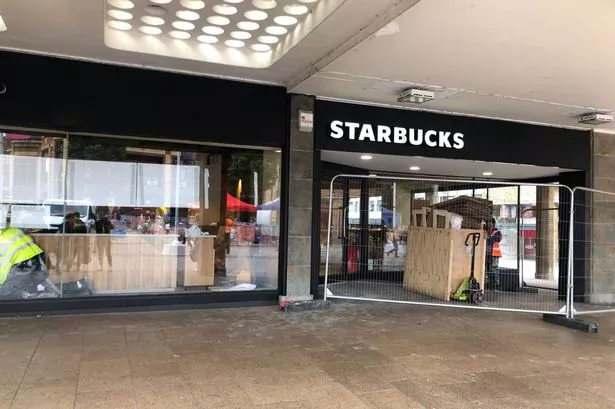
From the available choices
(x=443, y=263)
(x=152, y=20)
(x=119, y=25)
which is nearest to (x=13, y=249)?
(x=119, y=25)

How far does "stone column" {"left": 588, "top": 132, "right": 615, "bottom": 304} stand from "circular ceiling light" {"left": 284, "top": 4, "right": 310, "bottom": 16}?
22.5ft

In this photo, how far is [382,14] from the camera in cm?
476

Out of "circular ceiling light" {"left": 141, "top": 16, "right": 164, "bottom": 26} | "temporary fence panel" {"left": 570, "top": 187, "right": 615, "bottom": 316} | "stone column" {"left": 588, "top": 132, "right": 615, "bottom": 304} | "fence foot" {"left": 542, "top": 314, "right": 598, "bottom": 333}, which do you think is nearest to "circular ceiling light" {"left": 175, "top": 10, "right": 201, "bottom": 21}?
"circular ceiling light" {"left": 141, "top": 16, "right": 164, "bottom": 26}

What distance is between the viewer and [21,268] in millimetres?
6777

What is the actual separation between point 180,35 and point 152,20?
532mm

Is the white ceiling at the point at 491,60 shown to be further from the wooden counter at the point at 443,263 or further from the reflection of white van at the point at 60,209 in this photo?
the reflection of white van at the point at 60,209

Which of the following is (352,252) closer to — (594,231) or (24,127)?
(594,231)

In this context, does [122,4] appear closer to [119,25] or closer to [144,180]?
[119,25]

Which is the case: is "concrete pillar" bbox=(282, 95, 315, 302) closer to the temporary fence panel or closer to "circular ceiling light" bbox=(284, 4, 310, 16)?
"circular ceiling light" bbox=(284, 4, 310, 16)

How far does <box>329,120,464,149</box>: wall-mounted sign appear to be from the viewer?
796cm

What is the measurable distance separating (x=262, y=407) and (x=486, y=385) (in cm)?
205

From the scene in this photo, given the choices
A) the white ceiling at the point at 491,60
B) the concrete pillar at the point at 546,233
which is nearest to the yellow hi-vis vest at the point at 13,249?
the white ceiling at the point at 491,60

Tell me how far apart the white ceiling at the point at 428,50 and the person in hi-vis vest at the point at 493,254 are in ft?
8.65

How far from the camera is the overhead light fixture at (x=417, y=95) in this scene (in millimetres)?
7188
